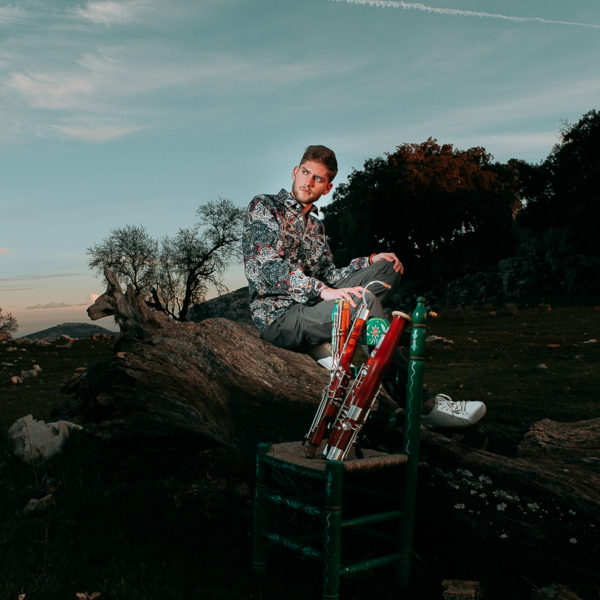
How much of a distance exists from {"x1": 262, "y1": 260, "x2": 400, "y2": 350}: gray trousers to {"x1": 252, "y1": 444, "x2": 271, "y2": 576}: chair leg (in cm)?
141

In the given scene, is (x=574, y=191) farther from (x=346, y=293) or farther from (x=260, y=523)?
(x=260, y=523)

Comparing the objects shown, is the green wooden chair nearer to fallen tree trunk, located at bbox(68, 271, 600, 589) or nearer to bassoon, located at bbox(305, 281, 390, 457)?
bassoon, located at bbox(305, 281, 390, 457)

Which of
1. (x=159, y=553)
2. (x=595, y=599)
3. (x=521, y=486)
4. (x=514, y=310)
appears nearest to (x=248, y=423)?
(x=159, y=553)

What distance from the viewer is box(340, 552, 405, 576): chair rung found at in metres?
3.22

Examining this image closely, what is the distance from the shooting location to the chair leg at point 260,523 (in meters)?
3.64

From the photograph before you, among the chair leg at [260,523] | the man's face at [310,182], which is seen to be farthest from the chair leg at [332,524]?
the man's face at [310,182]

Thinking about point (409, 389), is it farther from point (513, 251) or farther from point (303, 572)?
point (513, 251)

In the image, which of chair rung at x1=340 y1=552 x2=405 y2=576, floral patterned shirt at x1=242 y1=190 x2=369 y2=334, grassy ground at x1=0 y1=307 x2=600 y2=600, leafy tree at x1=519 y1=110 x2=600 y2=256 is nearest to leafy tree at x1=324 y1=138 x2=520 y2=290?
leafy tree at x1=519 y1=110 x2=600 y2=256

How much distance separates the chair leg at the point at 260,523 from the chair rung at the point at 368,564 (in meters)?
0.61

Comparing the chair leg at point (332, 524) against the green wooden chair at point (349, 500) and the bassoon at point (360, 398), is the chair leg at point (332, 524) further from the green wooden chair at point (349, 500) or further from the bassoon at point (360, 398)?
the bassoon at point (360, 398)

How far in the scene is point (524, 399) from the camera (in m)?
9.30

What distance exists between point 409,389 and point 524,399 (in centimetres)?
643

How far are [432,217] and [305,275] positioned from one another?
36.6 m

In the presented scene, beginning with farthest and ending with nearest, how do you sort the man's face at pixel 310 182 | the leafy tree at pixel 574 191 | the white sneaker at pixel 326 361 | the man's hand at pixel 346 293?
1. the leafy tree at pixel 574 191
2. the white sneaker at pixel 326 361
3. the man's face at pixel 310 182
4. the man's hand at pixel 346 293
